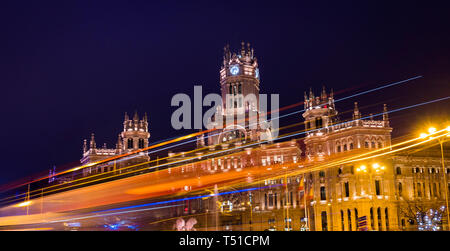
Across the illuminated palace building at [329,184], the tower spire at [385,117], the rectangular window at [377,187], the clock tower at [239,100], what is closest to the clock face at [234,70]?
the clock tower at [239,100]

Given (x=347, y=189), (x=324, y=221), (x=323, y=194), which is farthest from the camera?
(x=323, y=194)

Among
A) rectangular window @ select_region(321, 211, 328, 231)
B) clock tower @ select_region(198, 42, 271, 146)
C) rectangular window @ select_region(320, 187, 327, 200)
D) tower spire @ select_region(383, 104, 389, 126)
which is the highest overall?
clock tower @ select_region(198, 42, 271, 146)

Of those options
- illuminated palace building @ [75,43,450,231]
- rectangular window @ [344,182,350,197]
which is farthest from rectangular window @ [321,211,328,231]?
rectangular window @ [344,182,350,197]

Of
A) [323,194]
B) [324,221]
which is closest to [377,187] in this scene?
[323,194]

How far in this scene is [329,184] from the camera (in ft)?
206

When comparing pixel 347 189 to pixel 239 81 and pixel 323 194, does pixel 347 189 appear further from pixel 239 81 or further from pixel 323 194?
pixel 239 81

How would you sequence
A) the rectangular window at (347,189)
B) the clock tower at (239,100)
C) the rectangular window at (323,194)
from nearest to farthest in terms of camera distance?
the rectangular window at (347,189) < the rectangular window at (323,194) < the clock tower at (239,100)

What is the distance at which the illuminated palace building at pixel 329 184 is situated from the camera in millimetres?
58875

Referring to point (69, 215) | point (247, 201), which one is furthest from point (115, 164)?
point (69, 215)

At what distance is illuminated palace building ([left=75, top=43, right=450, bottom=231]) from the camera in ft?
193

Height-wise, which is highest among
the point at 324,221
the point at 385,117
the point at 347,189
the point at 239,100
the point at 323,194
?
the point at 239,100

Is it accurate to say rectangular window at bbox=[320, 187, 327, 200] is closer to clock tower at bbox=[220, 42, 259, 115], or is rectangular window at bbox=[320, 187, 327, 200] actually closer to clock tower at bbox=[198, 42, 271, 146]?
clock tower at bbox=[198, 42, 271, 146]

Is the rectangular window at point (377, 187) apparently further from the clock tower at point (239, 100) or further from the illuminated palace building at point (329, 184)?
the clock tower at point (239, 100)
